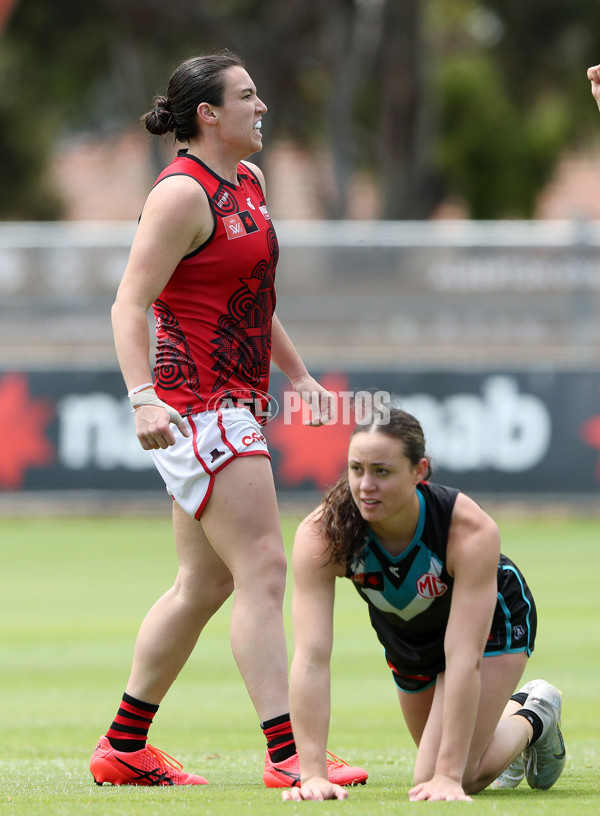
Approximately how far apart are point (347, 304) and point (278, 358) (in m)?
10.9

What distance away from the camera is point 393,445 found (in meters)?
4.23

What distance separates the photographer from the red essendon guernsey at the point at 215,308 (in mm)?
4555

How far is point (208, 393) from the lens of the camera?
14.9 feet

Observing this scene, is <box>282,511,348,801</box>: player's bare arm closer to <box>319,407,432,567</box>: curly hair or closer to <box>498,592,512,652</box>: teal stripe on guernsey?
<box>319,407,432,567</box>: curly hair

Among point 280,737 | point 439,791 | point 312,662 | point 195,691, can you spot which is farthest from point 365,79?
Answer: point 439,791

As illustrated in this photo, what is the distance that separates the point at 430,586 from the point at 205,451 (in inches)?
32.4

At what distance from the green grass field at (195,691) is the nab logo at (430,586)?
617mm

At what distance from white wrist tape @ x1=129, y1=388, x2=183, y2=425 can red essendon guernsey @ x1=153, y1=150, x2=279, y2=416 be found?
24 cm

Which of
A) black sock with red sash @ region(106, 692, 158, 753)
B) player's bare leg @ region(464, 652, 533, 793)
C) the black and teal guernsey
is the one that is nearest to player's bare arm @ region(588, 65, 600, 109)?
the black and teal guernsey

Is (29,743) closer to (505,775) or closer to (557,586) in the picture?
(505,775)

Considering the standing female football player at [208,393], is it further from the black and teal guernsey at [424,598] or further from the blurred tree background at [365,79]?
the blurred tree background at [365,79]

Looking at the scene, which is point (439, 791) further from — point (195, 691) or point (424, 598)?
point (195, 691)

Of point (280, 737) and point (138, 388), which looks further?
point (280, 737)

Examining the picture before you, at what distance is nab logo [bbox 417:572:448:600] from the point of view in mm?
4406
